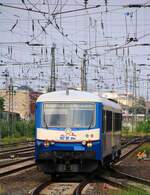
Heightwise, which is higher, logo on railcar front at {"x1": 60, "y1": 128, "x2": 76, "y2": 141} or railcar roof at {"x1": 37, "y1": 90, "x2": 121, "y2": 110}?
railcar roof at {"x1": 37, "y1": 90, "x2": 121, "y2": 110}

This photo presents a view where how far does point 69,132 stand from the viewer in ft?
57.6

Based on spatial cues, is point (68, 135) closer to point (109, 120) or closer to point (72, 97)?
point (72, 97)

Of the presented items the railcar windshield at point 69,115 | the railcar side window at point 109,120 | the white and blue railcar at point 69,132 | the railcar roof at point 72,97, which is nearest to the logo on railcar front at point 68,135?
the white and blue railcar at point 69,132

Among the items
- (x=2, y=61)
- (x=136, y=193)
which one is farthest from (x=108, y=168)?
(x=2, y=61)

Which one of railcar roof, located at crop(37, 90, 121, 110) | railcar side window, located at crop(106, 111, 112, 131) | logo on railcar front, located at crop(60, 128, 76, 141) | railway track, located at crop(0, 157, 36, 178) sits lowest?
railway track, located at crop(0, 157, 36, 178)

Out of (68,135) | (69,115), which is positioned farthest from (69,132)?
(69,115)

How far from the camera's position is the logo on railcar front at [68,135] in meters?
17.4

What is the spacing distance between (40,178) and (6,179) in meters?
1.45

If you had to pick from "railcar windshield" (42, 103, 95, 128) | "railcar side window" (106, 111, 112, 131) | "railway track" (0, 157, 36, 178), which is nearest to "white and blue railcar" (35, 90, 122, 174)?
"railcar windshield" (42, 103, 95, 128)

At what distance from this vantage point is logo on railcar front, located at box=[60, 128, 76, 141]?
1744cm

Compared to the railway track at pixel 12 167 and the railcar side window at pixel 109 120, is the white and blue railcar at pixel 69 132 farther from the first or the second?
the railway track at pixel 12 167

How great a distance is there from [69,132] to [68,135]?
104 mm

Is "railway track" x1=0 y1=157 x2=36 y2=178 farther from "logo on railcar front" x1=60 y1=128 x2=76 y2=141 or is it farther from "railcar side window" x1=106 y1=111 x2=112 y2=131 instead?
"railcar side window" x1=106 y1=111 x2=112 y2=131

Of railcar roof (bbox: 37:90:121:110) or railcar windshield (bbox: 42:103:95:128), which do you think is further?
railcar roof (bbox: 37:90:121:110)
